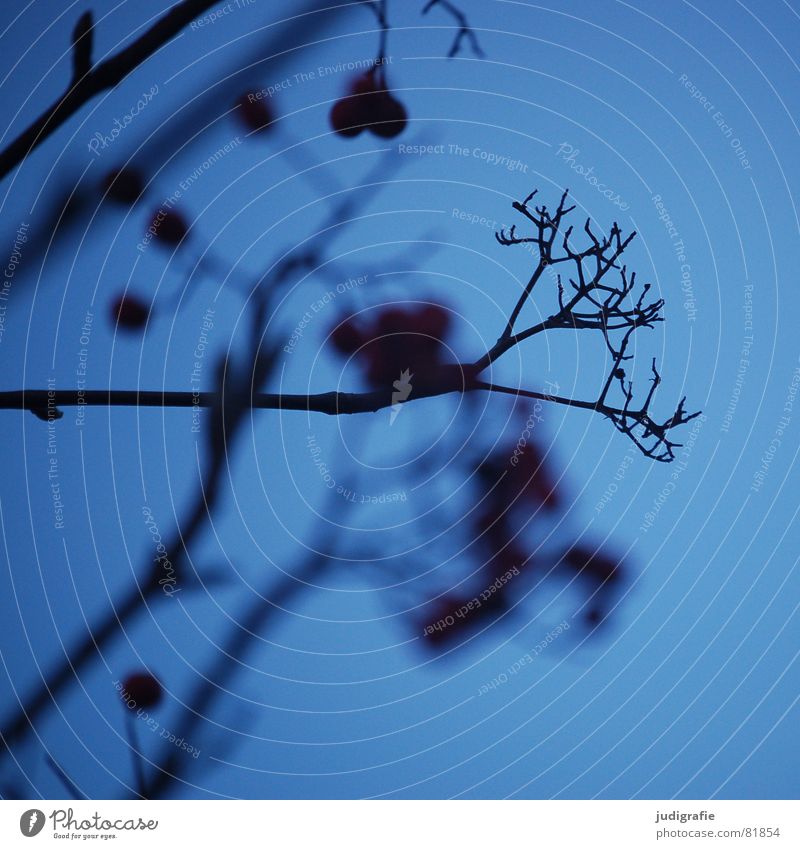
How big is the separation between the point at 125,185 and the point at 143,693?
1.33 ft

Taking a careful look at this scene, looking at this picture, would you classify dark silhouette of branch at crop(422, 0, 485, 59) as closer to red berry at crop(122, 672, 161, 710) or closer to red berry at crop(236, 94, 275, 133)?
red berry at crop(236, 94, 275, 133)

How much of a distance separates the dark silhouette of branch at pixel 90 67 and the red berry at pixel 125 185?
0.21 feet

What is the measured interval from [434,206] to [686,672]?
1.39 ft

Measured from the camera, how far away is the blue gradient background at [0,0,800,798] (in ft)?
2.27

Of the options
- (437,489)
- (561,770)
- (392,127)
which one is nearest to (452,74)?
(392,127)

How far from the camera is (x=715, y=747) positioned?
0.69 meters

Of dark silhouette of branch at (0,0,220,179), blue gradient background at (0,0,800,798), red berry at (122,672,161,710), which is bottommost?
red berry at (122,672,161,710)

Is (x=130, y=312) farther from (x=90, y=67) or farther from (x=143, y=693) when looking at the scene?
(x=143, y=693)

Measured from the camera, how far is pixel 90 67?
27.8 inches

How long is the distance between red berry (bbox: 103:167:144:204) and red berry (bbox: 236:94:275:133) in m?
0.10

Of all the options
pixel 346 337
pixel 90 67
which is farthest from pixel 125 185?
pixel 346 337

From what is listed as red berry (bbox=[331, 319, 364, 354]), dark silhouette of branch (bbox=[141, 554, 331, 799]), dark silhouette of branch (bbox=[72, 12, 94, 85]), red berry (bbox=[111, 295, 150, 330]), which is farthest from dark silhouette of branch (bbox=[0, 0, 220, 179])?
dark silhouette of branch (bbox=[141, 554, 331, 799])

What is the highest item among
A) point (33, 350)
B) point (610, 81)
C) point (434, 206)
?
point (610, 81)

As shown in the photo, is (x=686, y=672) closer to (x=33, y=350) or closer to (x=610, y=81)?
(x=610, y=81)
